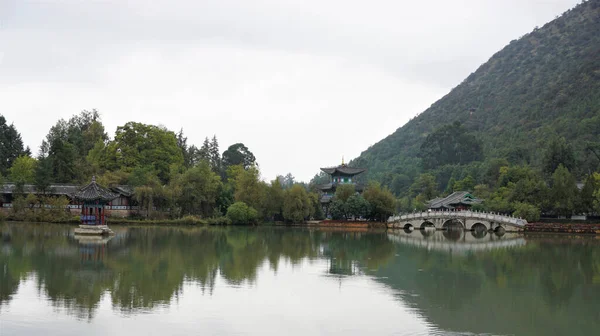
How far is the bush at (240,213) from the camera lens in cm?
4791

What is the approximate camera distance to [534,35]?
136 meters

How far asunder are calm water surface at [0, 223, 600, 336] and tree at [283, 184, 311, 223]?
19129mm

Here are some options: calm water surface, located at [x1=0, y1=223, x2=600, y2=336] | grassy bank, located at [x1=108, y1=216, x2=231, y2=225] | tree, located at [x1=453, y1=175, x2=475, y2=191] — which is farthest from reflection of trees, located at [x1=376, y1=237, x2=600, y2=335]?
tree, located at [x1=453, y1=175, x2=475, y2=191]

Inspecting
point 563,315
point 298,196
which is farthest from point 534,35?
point 563,315

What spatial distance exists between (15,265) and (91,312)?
7680 mm

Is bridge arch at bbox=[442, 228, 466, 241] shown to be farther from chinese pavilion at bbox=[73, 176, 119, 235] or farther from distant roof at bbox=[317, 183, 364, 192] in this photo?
chinese pavilion at bbox=[73, 176, 119, 235]

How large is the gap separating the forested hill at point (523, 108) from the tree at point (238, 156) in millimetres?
21890

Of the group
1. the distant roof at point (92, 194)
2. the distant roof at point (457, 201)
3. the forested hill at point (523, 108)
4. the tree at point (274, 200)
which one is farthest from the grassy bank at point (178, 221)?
the forested hill at point (523, 108)

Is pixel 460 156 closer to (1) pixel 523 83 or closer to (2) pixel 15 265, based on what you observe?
(1) pixel 523 83

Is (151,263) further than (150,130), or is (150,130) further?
(150,130)

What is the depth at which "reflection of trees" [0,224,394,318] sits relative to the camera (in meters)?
16.2

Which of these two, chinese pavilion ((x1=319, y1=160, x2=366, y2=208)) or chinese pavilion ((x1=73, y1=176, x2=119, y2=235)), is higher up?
chinese pavilion ((x1=319, y1=160, x2=366, y2=208))

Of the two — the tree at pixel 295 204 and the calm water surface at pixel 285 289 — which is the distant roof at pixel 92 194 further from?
the tree at pixel 295 204

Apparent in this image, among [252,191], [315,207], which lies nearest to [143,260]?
[252,191]
